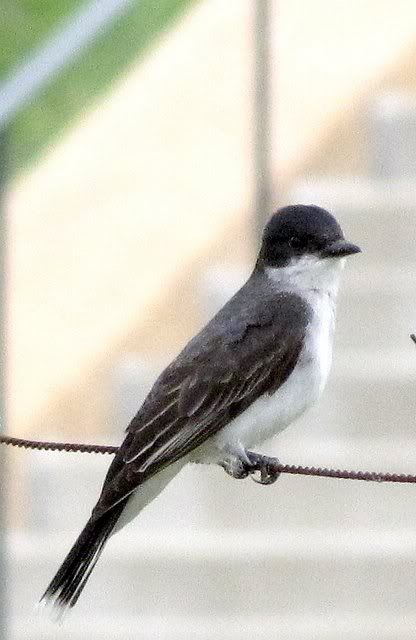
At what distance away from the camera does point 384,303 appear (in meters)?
8.48

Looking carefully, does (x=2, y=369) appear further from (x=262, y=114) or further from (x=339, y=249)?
(x=339, y=249)

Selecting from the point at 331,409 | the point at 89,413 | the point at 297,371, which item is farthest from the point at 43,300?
the point at 297,371

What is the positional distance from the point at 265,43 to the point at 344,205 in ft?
1.93

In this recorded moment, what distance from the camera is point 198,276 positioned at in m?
8.92

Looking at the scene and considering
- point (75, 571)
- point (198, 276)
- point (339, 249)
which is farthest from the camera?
point (198, 276)

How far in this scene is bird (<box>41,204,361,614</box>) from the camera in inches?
218

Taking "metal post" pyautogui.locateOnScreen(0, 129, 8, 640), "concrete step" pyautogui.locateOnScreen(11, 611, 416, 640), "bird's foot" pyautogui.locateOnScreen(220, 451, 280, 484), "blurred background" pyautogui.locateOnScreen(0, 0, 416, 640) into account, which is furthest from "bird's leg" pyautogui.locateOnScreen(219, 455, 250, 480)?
"concrete step" pyautogui.locateOnScreen(11, 611, 416, 640)

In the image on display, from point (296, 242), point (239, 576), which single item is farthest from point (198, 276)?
point (296, 242)

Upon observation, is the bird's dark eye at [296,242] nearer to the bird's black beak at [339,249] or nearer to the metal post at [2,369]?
the bird's black beak at [339,249]

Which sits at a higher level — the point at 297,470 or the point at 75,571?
the point at 297,470

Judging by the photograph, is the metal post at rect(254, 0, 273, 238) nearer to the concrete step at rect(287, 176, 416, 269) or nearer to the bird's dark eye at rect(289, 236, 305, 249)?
the concrete step at rect(287, 176, 416, 269)

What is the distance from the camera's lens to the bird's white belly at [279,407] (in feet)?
18.8

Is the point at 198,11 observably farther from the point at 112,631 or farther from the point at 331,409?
the point at 112,631

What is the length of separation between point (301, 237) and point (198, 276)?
9.35 ft
